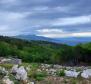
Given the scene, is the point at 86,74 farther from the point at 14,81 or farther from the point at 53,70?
the point at 14,81

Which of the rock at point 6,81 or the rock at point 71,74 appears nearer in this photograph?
the rock at point 6,81

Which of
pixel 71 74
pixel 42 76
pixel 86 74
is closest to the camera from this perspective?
pixel 42 76

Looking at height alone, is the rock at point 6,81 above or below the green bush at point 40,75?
above

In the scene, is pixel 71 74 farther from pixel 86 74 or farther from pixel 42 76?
pixel 42 76

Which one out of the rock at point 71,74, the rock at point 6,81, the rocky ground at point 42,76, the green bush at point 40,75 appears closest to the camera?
the rock at point 6,81

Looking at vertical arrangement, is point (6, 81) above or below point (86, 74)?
above

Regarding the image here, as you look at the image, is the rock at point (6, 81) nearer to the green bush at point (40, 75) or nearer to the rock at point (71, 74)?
the green bush at point (40, 75)

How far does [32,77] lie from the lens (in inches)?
513

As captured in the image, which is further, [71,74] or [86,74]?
[86,74]

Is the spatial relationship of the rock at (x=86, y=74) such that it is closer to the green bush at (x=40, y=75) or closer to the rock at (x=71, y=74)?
the rock at (x=71, y=74)

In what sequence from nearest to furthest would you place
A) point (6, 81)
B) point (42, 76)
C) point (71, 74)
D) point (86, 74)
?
point (6, 81)
point (42, 76)
point (71, 74)
point (86, 74)

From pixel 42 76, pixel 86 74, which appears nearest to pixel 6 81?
pixel 42 76

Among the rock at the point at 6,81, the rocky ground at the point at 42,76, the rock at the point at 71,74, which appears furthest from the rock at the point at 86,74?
the rock at the point at 6,81

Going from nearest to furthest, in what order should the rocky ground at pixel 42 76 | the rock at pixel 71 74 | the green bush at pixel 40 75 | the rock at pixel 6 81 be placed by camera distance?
the rock at pixel 6 81, the rocky ground at pixel 42 76, the green bush at pixel 40 75, the rock at pixel 71 74
